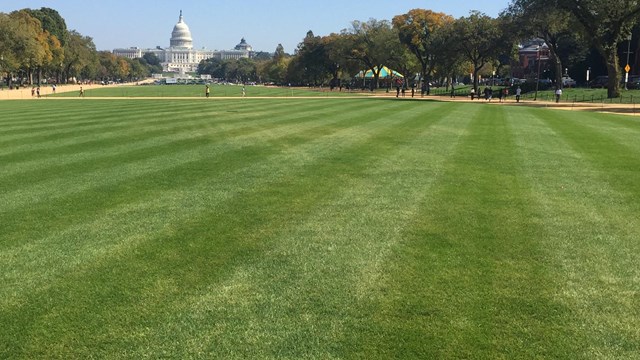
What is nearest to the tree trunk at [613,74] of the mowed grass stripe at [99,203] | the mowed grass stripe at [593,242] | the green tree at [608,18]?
the green tree at [608,18]

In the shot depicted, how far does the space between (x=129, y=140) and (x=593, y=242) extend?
16.1m

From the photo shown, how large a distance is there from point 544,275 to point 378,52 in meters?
105

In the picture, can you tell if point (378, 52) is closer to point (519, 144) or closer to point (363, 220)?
point (519, 144)

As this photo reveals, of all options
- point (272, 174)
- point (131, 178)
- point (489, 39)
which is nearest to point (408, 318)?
point (272, 174)

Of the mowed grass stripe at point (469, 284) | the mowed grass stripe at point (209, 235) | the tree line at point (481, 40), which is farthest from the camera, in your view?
the tree line at point (481, 40)

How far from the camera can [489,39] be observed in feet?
254

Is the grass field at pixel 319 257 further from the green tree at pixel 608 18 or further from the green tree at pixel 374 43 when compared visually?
the green tree at pixel 374 43

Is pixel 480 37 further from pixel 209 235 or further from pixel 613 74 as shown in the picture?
pixel 209 235

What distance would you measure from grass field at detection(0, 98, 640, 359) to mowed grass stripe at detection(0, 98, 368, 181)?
271 millimetres

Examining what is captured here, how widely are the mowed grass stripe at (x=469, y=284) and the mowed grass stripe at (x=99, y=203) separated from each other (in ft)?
14.1

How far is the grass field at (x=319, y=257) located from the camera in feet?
16.9

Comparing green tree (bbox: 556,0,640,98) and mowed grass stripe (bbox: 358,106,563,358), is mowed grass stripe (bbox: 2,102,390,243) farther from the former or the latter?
green tree (bbox: 556,0,640,98)

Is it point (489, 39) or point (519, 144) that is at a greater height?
point (489, 39)

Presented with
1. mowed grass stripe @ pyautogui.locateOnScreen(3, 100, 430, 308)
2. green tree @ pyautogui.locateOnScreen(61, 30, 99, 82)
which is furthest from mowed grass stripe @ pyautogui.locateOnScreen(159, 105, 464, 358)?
green tree @ pyautogui.locateOnScreen(61, 30, 99, 82)
